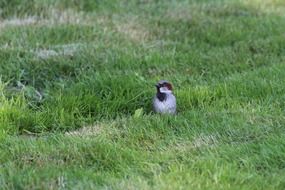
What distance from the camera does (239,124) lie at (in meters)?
4.47

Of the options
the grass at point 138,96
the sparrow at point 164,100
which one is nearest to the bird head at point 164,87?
the sparrow at point 164,100

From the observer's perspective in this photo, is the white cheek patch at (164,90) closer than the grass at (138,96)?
No

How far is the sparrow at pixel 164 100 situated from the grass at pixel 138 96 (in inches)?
4.9

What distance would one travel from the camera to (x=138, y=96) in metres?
5.25

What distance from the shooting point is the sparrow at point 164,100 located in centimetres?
479

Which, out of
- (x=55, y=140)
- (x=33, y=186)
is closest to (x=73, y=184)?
(x=33, y=186)

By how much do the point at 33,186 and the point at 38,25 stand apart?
3753 millimetres

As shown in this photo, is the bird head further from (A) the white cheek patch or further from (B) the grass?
(B) the grass

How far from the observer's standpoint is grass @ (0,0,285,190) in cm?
385

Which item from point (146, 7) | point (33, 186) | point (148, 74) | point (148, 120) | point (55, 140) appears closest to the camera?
point (33, 186)

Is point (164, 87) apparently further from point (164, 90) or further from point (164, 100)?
point (164, 100)

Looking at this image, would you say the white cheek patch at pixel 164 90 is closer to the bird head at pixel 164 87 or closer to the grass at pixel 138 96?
the bird head at pixel 164 87

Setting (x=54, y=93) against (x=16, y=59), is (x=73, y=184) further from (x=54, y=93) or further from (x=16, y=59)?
(x=16, y=59)

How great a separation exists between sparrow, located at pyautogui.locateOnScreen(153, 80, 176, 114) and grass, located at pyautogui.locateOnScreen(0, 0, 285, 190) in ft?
0.41
